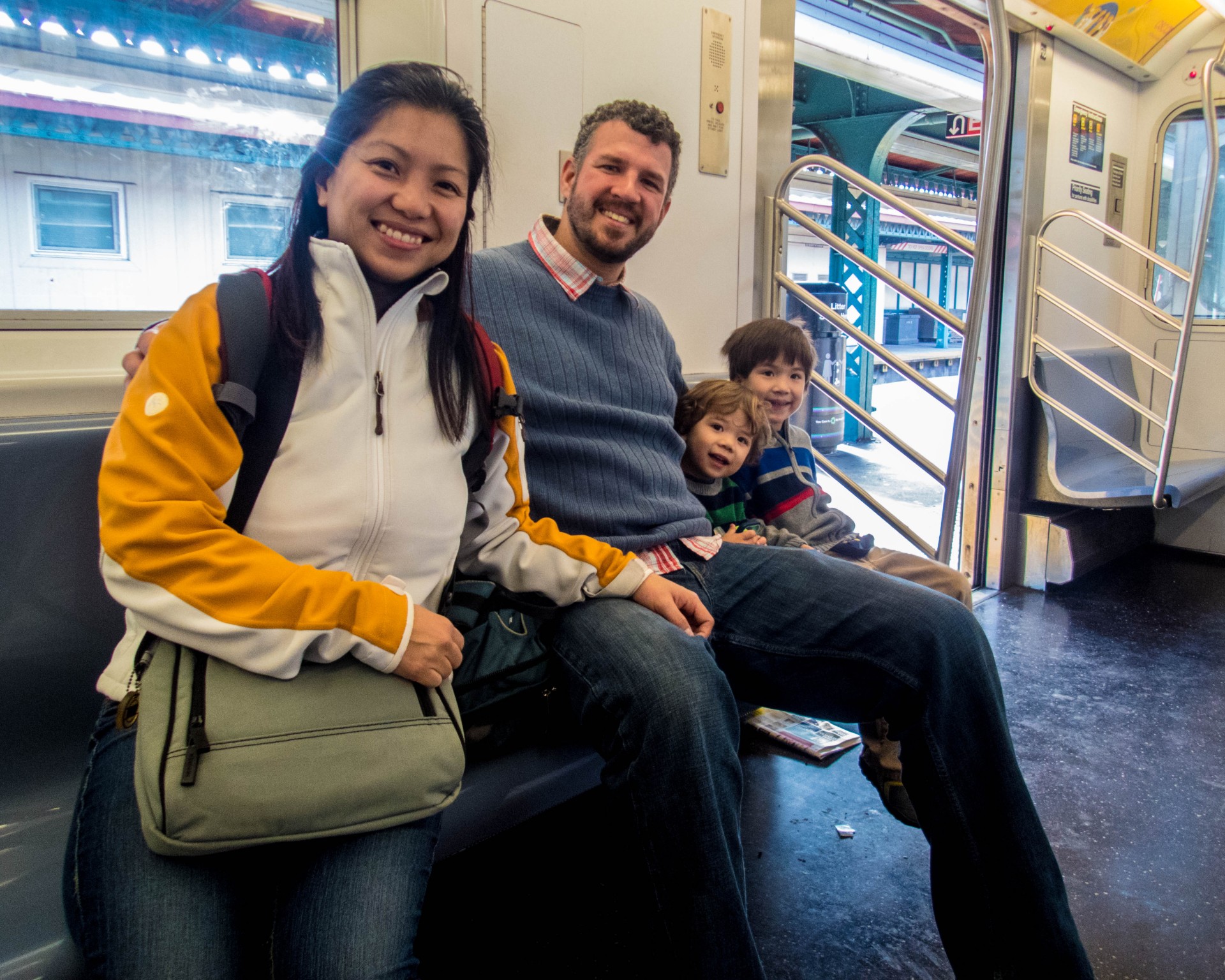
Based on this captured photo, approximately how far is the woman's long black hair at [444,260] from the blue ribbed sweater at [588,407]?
325 mm

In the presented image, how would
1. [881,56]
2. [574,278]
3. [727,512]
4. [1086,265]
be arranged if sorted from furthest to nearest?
[881,56] → [1086,265] → [727,512] → [574,278]

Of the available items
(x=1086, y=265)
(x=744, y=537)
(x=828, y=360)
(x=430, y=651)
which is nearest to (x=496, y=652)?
(x=430, y=651)

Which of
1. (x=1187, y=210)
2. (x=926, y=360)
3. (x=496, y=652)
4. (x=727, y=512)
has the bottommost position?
(x=496, y=652)

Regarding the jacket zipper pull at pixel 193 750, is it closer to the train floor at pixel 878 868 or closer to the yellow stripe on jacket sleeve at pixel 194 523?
the yellow stripe on jacket sleeve at pixel 194 523

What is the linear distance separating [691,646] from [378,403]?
0.57m

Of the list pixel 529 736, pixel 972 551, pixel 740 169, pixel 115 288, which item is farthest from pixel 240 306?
pixel 972 551

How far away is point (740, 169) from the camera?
2785 mm

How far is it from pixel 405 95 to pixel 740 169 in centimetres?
176

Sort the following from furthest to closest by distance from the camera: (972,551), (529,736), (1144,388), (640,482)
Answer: (1144,388) → (972,551) → (640,482) → (529,736)

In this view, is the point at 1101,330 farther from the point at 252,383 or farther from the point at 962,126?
the point at 962,126

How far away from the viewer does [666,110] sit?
8.21 ft

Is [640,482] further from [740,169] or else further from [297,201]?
[740,169]

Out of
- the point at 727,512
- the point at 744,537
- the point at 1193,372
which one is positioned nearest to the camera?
the point at 744,537

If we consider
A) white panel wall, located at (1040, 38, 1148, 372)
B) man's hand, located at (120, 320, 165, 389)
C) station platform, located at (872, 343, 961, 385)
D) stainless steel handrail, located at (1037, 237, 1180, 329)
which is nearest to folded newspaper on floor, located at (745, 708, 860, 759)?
man's hand, located at (120, 320, 165, 389)
